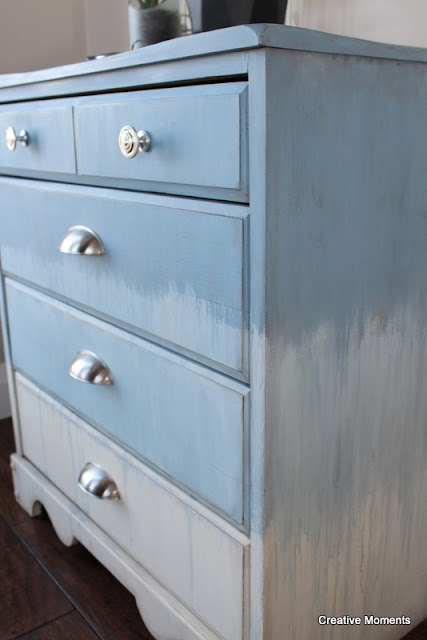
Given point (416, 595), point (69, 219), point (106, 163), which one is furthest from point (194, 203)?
point (416, 595)

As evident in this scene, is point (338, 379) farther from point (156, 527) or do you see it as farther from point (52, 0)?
point (52, 0)

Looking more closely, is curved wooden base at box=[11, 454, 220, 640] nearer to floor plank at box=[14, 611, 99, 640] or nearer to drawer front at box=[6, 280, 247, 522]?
floor plank at box=[14, 611, 99, 640]

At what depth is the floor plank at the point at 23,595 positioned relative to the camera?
1.06 metres

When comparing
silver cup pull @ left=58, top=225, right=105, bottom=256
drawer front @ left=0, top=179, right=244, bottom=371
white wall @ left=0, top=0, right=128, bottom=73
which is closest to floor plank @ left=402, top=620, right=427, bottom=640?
drawer front @ left=0, top=179, right=244, bottom=371

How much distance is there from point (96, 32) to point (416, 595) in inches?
58.8

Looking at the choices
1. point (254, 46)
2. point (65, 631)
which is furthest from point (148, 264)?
point (65, 631)

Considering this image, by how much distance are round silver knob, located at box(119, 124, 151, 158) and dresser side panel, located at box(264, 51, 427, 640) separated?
19cm

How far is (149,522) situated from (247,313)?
418mm

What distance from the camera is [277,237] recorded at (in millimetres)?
645

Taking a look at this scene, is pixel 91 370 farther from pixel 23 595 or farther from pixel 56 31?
pixel 56 31

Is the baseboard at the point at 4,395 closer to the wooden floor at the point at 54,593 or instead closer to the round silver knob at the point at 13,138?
the wooden floor at the point at 54,593

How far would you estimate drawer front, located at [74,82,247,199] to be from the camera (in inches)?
25.0

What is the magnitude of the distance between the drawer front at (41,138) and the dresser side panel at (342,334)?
0.40 metres

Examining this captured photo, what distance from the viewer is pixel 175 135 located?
701 millimetres
